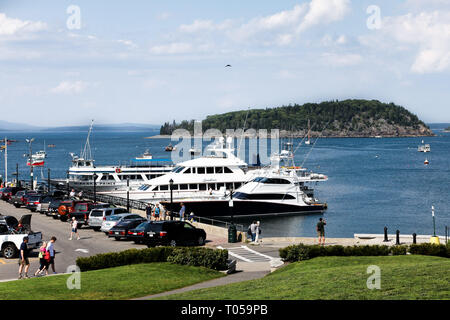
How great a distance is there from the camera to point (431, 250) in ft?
78.1

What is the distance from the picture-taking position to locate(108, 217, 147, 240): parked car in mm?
30894

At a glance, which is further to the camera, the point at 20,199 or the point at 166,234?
the point at 20,199

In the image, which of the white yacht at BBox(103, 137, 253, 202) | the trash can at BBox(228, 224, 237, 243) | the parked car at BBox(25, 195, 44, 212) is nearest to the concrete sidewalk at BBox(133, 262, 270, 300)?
the trash can at BBox(228, 224, 237, 243)

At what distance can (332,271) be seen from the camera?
17.8m

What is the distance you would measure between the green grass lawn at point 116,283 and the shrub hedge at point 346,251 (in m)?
3.14

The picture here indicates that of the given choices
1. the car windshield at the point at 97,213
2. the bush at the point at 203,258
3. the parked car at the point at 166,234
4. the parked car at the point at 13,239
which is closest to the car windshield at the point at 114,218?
the car windshield at the point at 97,213

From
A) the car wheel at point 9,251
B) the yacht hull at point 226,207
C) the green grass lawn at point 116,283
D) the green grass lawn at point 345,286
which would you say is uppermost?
the green grass lawn at point 345,286

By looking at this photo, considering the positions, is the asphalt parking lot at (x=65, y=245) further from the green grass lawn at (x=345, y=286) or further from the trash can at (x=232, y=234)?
the green grass lawn at (x=345, y=286)

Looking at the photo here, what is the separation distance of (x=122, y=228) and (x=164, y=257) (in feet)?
29.0

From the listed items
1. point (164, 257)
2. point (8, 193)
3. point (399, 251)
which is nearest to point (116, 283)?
point (164, 257)

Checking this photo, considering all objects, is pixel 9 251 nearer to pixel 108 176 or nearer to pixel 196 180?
pixel 196 180

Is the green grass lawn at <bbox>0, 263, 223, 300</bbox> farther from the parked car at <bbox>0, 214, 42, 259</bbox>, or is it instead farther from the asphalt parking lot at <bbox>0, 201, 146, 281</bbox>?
the parked car at <bbox>0, 214, 42, 259</bbox>

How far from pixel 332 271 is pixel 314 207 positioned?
45836mm

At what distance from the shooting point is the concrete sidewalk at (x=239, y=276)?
18359 millimetres
